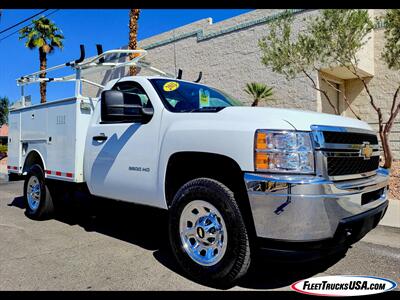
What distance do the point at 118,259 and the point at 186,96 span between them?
2.03 m

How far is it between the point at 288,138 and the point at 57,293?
7.98 ft

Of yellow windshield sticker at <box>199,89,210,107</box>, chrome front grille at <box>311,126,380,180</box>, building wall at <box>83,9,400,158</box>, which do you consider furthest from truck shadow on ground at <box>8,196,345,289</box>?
building wall at <box>83,9,400,158</box>

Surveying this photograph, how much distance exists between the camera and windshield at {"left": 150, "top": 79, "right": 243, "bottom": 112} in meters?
4.07

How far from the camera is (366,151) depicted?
11.5 ft

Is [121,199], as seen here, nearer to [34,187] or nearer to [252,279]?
[252,279]

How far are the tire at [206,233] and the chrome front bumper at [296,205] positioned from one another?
0.22 meters

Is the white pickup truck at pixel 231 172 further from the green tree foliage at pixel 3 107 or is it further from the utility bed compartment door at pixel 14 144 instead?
the green tree foliage at pixel 3 107

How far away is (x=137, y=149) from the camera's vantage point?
13.5ft

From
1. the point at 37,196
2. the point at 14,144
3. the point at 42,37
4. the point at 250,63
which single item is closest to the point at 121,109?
the point at 37,196

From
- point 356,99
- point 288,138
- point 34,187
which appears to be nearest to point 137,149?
point 288,138

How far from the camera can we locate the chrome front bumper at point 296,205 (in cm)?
279

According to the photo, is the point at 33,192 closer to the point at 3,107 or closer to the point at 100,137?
the point at 100,137

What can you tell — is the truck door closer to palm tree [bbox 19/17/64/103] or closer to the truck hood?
the truck hood

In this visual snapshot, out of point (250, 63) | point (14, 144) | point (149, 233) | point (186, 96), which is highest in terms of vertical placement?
point (250, 63)
